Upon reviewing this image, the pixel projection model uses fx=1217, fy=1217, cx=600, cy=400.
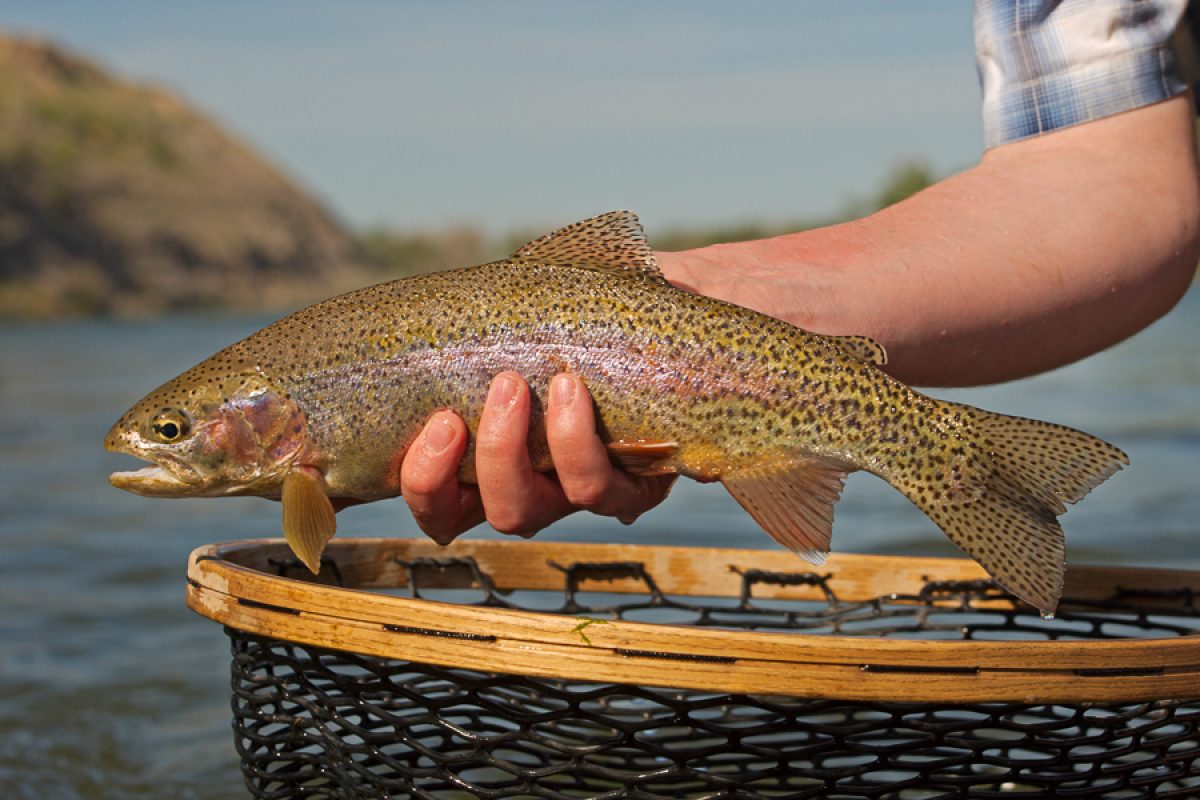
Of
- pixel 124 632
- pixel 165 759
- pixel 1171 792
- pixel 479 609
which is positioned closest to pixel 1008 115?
pixel 1171 792

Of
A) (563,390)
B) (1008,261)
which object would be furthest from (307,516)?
(1008,261)

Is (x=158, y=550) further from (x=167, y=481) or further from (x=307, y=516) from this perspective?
(x=307, y=516)

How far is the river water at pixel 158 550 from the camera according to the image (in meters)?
4.47

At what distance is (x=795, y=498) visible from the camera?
269 centimetres

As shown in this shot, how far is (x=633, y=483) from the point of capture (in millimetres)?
2877

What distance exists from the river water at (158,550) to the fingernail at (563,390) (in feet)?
7.38

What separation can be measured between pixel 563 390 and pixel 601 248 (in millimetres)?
426

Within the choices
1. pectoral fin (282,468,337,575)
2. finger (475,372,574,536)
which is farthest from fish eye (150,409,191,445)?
finger (475,372,574,536)

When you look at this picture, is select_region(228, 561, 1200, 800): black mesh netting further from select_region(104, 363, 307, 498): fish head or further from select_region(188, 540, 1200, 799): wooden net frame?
select_region(104, 363, 307, 498): fish head

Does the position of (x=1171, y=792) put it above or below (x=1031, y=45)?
below

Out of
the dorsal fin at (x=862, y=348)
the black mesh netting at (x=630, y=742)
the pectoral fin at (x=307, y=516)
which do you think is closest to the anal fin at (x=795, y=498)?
the dorsal fin at (x=862, y=348)

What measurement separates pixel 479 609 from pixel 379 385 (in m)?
0.73

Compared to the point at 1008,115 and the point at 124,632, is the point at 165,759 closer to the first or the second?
the point at 124,632

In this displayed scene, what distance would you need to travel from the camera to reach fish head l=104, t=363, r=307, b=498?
2.83 metres
